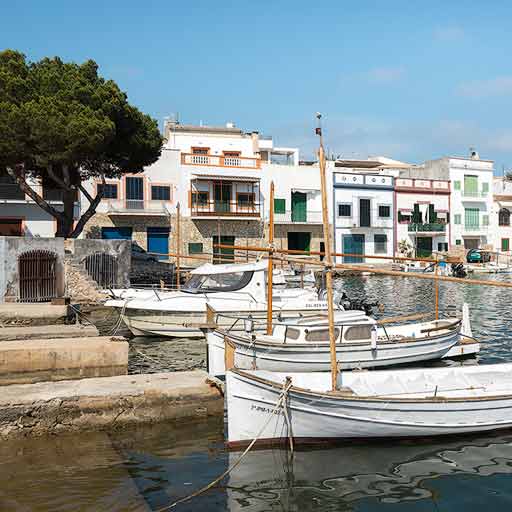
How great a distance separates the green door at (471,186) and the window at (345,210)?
14.1m

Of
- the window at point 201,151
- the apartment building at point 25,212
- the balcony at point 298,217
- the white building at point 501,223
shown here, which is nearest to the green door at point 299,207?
the balcony at point 298,217

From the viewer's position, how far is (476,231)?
184 ft

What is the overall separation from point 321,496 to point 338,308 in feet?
37.1

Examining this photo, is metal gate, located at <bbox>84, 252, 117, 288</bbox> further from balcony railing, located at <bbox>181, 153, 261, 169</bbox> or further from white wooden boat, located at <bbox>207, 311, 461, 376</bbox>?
balcony railing, located at <bbox>181, 153, 261, 169</bbox>

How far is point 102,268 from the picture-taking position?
88.8 ft

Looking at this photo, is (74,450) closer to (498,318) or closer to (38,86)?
(498,318)

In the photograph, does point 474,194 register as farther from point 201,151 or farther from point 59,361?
point 59,361

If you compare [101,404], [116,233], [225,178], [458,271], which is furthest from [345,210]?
[101,404]

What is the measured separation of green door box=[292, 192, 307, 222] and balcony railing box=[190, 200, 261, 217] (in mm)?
3636

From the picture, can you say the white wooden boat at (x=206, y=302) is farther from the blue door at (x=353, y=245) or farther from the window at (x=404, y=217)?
the window at (x=404, y=217)

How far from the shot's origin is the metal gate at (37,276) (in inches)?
925

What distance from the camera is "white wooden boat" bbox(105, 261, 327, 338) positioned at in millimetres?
18703

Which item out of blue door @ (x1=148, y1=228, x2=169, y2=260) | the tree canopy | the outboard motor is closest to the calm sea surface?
the tree canopy

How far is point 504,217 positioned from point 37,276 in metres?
50.3
